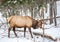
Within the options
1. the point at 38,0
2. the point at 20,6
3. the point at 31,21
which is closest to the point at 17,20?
the point at 31,21

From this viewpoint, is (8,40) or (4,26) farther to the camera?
(4,26)

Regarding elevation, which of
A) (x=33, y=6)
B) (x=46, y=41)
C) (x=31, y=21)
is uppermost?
(x=33, y=6)

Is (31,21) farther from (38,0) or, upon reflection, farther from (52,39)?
(38,0)

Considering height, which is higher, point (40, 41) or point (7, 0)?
point (7, 0)

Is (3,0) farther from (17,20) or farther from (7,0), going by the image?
(17,20)

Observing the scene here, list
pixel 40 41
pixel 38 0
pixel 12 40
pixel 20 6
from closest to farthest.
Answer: pixel 40 41 < pixel 12 40 < pixel 38 0 < pixel 20 6

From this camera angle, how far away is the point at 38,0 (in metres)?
10.3

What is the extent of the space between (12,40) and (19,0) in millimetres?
3796

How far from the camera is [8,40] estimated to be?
717 cm

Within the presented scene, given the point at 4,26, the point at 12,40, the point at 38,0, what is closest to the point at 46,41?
the point at 12,40

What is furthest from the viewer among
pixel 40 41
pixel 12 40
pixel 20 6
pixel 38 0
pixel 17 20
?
pixel 20 6

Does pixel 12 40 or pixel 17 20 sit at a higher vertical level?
pixel 17 20

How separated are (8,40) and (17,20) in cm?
88

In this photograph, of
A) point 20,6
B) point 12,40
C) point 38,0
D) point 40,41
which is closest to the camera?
point 40,41
